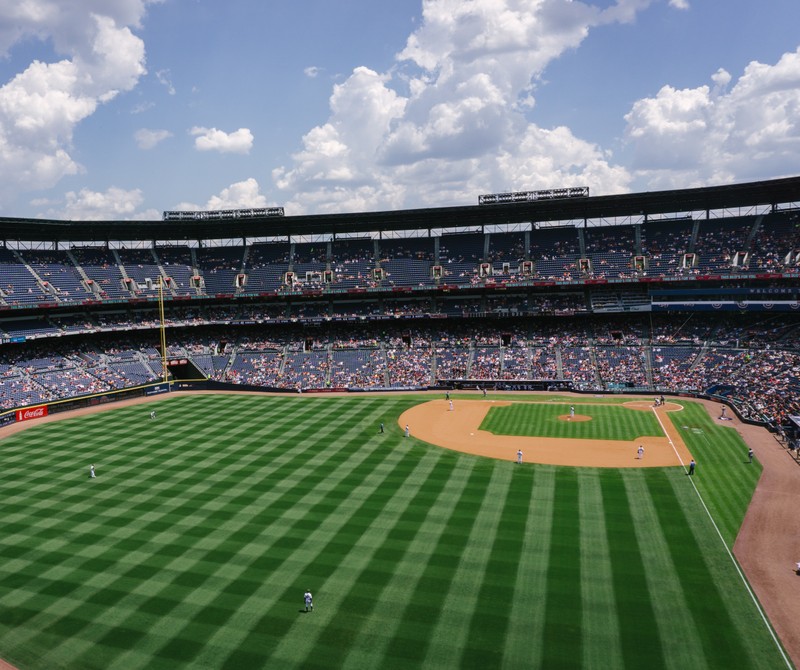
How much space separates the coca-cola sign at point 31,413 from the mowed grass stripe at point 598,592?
5257 centimetres

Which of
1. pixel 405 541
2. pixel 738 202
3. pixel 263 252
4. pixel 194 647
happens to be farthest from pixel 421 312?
pixel 194 647

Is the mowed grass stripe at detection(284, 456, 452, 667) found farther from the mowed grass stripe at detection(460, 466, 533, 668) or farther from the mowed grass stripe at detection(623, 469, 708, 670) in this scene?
the mowed grass stripe at detection(623, 469, 708, 670)

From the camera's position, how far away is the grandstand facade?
63.7m

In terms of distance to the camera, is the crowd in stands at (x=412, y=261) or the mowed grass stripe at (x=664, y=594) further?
the crowd in stands at (x=412, y=261)

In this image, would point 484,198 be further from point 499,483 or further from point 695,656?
point 695,656

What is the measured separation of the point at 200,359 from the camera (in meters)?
73.6

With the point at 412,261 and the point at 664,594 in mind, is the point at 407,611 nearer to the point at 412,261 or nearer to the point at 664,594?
the point at 664,594

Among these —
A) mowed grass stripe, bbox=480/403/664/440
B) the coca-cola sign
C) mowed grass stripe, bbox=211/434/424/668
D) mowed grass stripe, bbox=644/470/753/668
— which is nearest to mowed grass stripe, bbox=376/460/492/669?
mowed grass stripe, bbox=211/434/424/668

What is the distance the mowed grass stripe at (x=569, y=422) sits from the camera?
43.8 metres

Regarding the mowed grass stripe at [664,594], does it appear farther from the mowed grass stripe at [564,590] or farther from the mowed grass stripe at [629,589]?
the mowed grass stripe at [564,590]

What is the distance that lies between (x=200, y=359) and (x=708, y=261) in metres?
66.2

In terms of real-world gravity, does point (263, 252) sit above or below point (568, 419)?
above

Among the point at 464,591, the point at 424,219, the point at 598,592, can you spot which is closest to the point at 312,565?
the point at 464,591

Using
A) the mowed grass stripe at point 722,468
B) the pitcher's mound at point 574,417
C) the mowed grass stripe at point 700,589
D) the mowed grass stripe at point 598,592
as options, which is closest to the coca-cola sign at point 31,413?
the pitcher's mound at point 574,417
